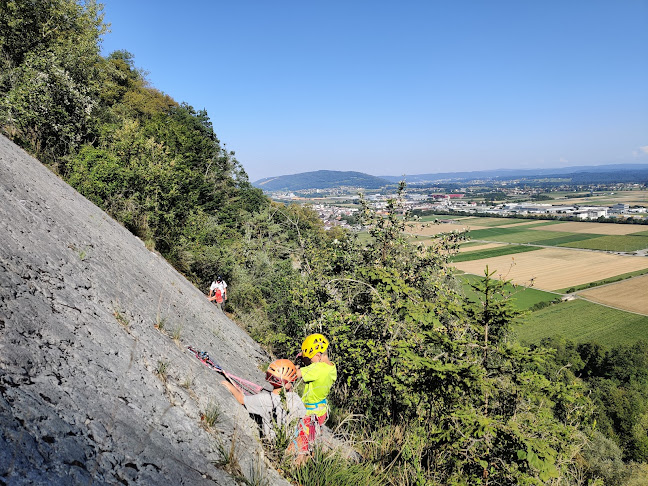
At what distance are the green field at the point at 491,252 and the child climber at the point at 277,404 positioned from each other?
76.1 metres

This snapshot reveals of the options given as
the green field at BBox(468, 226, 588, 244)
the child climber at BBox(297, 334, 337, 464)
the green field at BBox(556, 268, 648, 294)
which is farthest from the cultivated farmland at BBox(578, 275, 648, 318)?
the child climber at BBox(297, 334, 337, 464)

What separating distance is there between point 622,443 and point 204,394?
4335cm

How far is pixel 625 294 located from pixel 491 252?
2712 cm

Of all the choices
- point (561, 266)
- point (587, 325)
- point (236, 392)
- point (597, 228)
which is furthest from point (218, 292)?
point (597, 228)

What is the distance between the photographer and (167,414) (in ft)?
9.89

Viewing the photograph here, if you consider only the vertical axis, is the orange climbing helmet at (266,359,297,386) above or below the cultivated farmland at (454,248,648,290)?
above

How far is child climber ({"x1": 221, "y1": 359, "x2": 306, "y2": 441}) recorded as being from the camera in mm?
3596

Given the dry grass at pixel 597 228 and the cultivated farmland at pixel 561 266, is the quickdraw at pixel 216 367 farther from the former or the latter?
the dry grass at pixel 597 228

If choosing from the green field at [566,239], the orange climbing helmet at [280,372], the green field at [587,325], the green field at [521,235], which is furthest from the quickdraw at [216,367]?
the green field at [521,235]

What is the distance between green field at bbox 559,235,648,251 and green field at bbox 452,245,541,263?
42.5 feet

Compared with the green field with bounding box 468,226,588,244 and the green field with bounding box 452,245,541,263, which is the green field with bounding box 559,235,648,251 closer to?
the green field with bounding box 468,226,588,244

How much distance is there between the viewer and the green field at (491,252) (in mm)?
78250

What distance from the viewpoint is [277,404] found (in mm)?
3812

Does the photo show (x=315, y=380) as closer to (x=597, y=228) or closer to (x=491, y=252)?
(x=491, y=252)
